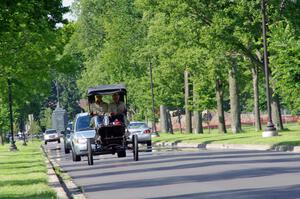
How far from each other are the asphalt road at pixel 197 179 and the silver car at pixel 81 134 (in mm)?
4935

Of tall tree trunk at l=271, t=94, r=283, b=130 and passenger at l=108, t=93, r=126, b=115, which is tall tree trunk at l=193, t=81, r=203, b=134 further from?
passenger at l=108, t=93, r=126, b=115

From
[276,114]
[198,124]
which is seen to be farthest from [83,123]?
[198,124]

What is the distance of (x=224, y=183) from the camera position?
20266 mm

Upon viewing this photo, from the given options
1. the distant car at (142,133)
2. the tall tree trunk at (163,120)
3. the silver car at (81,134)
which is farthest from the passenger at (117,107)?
the tall tree trunk at (163,120)

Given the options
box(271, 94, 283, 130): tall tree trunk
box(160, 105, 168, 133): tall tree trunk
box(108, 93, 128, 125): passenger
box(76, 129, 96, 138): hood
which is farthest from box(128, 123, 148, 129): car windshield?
box(160, 105, 168, 133): tall tree trunk

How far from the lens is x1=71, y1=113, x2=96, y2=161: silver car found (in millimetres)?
36062

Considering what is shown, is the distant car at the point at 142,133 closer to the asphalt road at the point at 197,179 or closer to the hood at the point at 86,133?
the hood at the point at 86,133

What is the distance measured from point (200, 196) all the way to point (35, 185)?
20.1ft

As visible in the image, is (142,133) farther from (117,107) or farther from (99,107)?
(117,107)

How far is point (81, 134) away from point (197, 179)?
15.0 meters

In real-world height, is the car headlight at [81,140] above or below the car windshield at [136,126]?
below

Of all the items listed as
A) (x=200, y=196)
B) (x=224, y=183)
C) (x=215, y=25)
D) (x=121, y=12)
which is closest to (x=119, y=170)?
(x=224, y=183)

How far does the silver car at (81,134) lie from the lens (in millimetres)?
36062

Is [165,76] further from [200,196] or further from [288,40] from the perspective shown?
[200,196]
